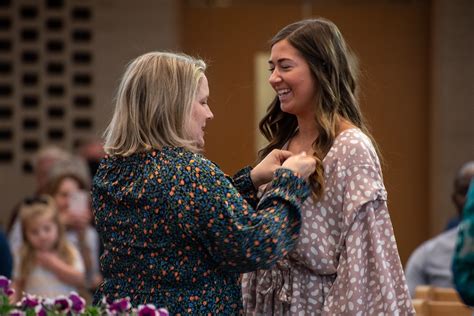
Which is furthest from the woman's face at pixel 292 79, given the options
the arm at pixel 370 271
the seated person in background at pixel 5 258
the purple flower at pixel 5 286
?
the seated person in background at pixel 5 258

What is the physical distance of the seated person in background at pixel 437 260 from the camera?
→ 20.4ft

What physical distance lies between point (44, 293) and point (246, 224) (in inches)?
134

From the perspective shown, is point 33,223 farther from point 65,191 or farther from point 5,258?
point 5,258

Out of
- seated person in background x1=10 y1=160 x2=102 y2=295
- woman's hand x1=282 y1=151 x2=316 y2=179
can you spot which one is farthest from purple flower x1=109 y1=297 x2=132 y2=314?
seated person in background x1=10 y1=160 x2=102 y2=295

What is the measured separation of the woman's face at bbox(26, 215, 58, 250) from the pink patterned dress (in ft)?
10.6

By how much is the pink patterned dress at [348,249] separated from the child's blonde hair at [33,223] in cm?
323

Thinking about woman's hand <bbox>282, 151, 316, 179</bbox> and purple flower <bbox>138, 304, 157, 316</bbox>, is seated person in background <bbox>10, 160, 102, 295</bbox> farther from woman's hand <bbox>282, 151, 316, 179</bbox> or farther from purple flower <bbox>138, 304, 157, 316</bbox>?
purple flower <bbox>138, 304, 157, 316</bbox>

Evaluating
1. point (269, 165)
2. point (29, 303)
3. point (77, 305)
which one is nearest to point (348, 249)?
point (269, 165)

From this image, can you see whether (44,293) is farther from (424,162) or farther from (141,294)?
(424,162)

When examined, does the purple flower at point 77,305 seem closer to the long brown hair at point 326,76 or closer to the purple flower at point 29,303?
the purple flower at point 29,303

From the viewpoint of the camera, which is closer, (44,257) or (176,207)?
(176,207)

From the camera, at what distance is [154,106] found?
345 centimetres

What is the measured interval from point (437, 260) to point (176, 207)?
3.20m

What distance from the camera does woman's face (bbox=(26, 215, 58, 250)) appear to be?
662 cm
